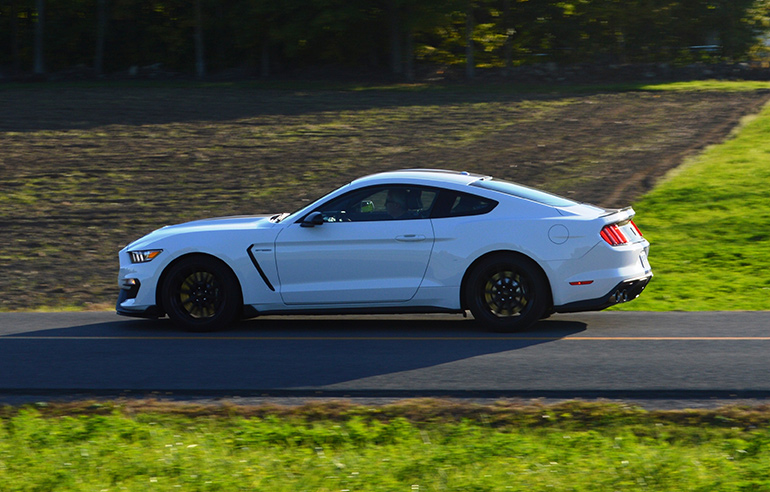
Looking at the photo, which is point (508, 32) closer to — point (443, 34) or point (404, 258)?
point (443, 34)

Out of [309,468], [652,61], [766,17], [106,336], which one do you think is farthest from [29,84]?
[309,468]

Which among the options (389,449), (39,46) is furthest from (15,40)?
(389,449)

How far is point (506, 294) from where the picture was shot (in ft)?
29.8

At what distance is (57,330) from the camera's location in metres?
9.80

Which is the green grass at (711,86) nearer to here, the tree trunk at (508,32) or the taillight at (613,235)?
the tree trunk at (508,32)

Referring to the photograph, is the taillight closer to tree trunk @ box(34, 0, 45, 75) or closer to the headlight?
the headlight

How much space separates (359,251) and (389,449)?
3.90m

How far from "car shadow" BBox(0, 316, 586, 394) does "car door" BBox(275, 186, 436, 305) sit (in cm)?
42

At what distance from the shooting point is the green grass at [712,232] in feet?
37.7

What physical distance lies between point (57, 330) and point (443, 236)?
3951 millimetres

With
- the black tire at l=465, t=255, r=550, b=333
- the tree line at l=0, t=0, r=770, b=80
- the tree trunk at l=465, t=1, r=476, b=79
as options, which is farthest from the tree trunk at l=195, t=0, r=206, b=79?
the black tire at l=465, t=255, r=550, b=333

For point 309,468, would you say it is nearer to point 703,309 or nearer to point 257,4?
point 703,309

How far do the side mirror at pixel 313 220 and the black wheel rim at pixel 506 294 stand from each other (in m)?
1.66

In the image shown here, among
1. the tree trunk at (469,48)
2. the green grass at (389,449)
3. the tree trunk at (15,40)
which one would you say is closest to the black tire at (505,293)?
the green grass at (389,449)
